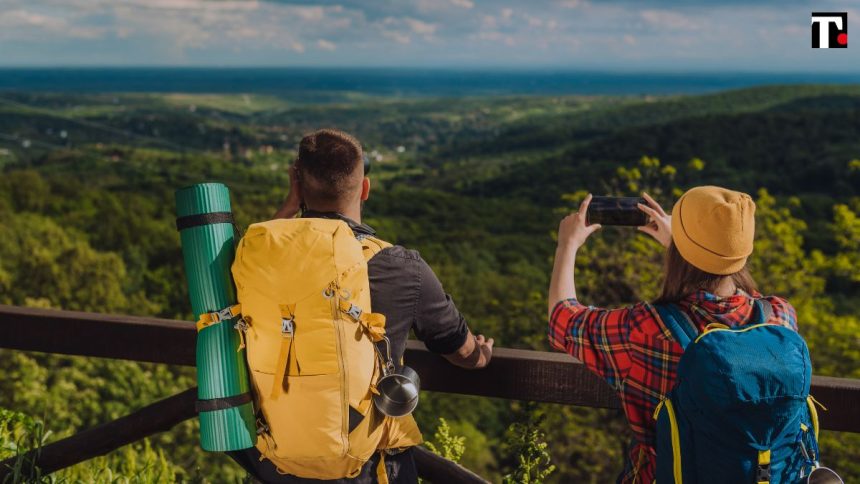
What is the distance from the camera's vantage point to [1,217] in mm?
29047

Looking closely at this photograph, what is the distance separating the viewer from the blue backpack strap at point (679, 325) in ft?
5.17

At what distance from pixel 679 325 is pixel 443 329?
1.82 feet

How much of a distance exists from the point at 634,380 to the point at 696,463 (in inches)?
9.3

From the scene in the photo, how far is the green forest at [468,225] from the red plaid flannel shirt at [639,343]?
1.92 ft

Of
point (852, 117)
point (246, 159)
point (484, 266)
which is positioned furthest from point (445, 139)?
point (484, 266)

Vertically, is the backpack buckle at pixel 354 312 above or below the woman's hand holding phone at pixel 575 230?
below

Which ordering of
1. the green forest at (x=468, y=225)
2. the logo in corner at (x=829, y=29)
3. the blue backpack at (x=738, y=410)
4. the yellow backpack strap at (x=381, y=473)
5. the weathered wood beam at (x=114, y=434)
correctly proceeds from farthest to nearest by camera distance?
the green forest at (x=468, y=225) → the logo in corner at (x=829, y=29) → the weathered wood beam at (x=114, y=434) → the yellow backpack strap at (x=381, y=473) → the blue backpack at (x=738, y=410)

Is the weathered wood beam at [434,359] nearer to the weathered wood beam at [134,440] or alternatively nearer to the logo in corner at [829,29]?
the weathered wood beam at [134,440]

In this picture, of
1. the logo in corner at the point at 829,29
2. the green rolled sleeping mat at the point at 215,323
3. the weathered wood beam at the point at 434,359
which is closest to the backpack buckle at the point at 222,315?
the green rolled sleeping mat at the point at 215,323

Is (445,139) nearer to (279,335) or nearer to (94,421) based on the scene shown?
(94,421)

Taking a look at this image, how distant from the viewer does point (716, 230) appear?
1.57 metres

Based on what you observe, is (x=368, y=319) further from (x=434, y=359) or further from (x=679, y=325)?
(x=679, y=325)

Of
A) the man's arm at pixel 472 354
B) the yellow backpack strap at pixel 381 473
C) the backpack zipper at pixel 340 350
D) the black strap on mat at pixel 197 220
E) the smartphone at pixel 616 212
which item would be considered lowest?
the yellow backpack strap at pixel 381 473

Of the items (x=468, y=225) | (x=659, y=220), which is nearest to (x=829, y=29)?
(x=659, y=220)
